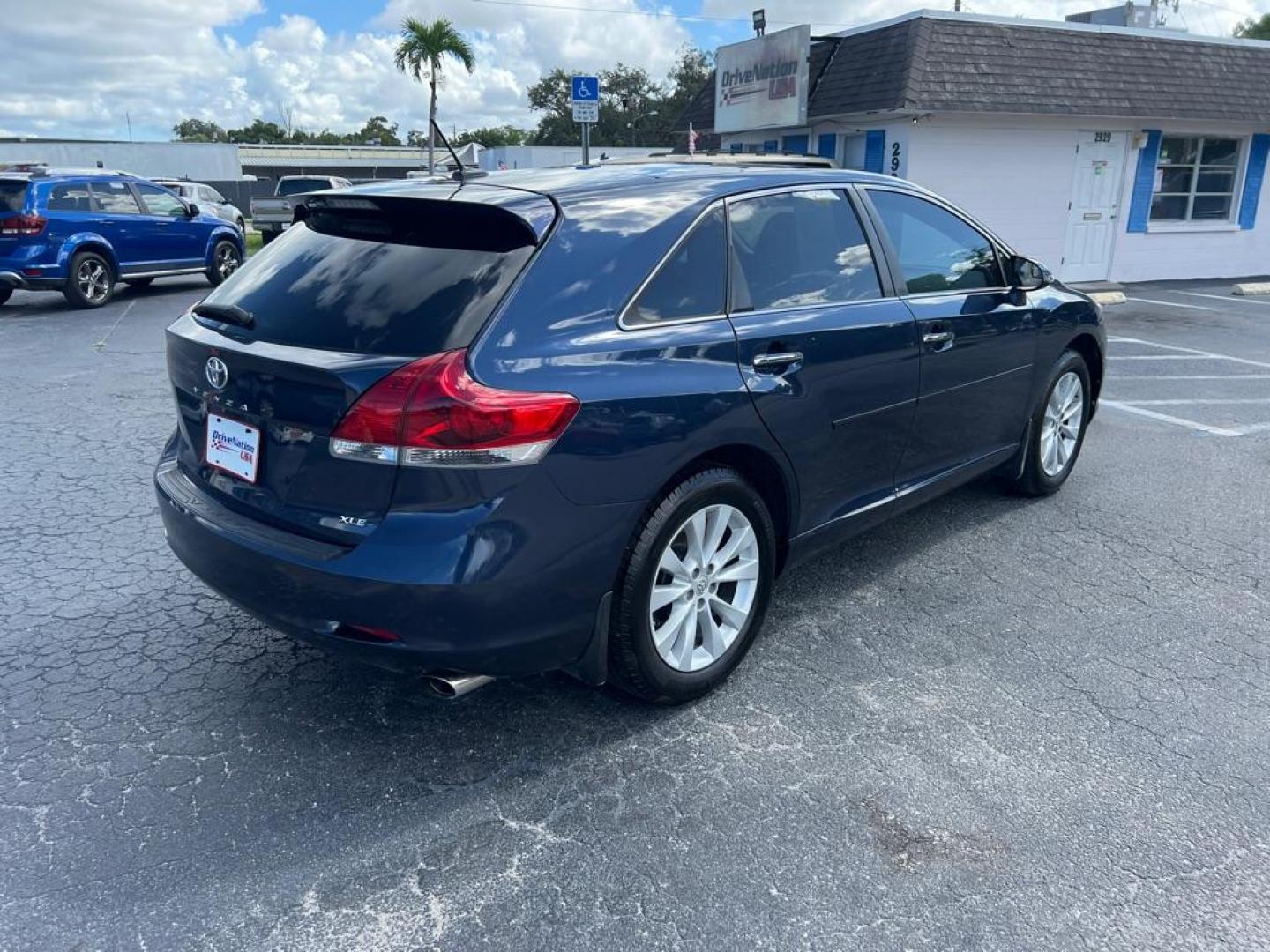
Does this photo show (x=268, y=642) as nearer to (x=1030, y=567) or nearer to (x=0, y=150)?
(x=1030, y=567)

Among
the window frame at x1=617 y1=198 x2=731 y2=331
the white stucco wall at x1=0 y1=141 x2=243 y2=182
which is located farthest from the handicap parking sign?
the white stucco wall at x1=0 y1=141 x2=243 y2=182

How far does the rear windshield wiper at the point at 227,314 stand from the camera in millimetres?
3080

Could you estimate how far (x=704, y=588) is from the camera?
325 centimetres

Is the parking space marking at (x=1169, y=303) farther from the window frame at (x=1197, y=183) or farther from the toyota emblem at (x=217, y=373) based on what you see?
the toyota emblem at (x=217, y=373)

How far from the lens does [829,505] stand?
3.77 m

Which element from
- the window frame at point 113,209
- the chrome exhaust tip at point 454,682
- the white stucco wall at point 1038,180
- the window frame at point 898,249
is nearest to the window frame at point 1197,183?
the white stucco wall at point 1038,180

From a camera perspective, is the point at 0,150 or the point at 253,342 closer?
the point at 253,342

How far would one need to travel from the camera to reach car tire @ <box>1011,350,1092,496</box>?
515 cm

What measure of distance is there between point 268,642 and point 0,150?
52.1m

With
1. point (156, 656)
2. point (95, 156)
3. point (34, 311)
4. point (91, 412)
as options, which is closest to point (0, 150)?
point (95, 156)

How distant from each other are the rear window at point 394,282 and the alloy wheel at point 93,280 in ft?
37.4

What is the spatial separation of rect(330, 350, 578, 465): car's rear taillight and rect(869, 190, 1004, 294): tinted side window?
7.14 ft

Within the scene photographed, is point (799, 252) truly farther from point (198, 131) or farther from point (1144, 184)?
point (198, 131)

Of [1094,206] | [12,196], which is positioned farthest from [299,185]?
[1094,206]
